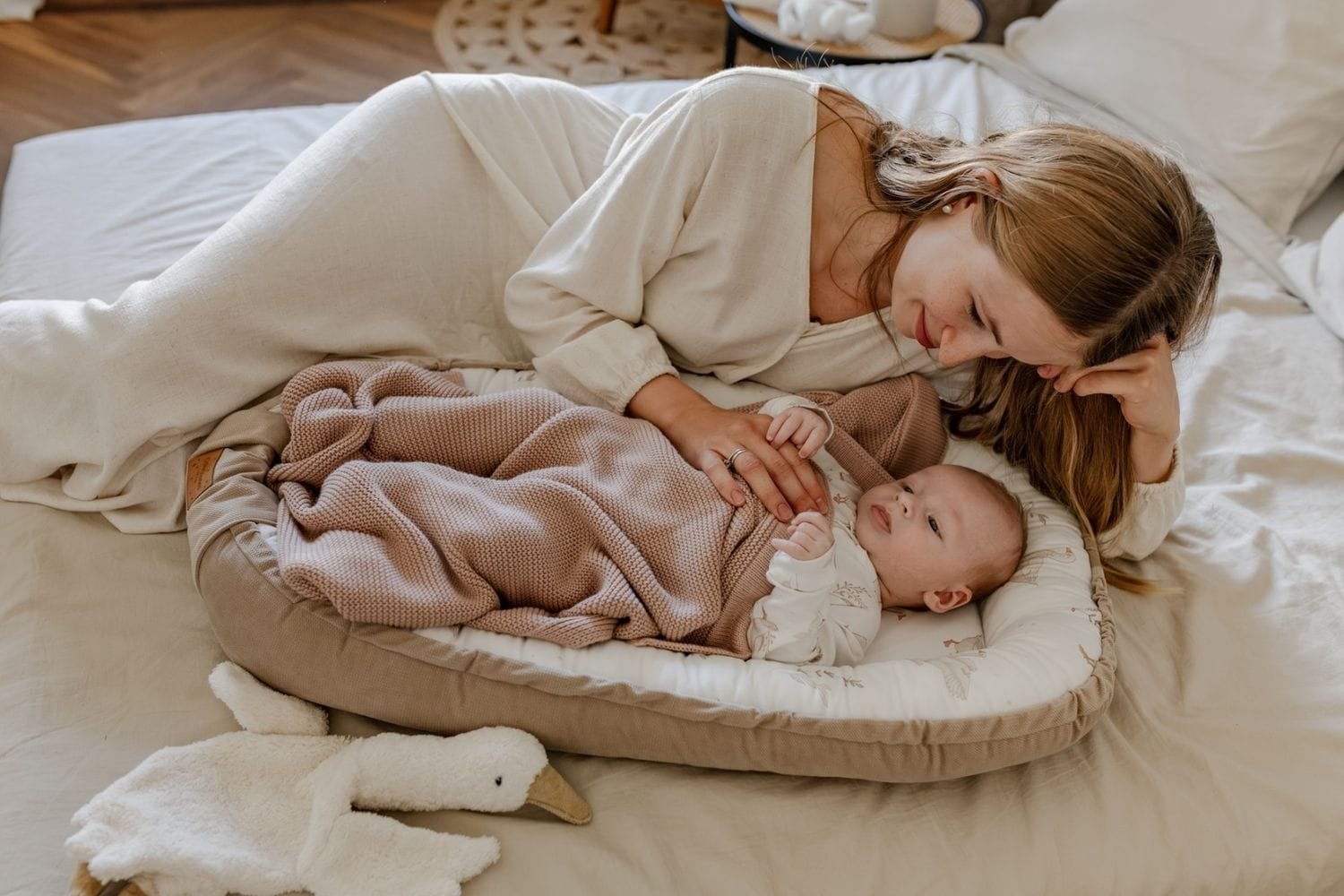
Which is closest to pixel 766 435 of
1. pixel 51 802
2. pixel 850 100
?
pixel 850 100

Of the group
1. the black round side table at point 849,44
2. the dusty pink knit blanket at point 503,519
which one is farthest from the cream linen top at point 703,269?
the black round side table at point 849,44

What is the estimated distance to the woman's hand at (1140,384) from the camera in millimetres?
1261

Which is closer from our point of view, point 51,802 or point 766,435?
point 51,802

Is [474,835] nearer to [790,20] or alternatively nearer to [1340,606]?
[1340,606]

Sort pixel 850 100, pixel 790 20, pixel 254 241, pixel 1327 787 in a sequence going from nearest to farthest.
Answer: pixel 1327 787
pixel 254 241
pixel 850 100
pixel 790 20

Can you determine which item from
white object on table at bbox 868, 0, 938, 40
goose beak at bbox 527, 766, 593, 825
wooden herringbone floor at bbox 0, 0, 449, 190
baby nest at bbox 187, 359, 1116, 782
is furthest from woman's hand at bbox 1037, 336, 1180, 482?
wooden herringbone floor at bbox 0, 0, 449, 190

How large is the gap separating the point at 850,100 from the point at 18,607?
1118 millimetres

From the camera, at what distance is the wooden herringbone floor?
2.84 metres

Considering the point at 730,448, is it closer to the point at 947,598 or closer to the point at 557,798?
the point at 947,598

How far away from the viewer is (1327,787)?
1185 millimetres

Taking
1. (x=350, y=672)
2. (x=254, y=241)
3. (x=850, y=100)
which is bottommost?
(x=350, y=672)

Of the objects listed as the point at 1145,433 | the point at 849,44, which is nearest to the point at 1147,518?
the point at 1145,433

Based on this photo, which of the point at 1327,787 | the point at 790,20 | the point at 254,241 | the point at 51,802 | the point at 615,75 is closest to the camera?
the point at 51,802

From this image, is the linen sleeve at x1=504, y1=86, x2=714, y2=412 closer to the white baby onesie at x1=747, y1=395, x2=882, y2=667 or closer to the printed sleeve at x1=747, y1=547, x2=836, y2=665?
the white baby onesie at x1=747, y1=395, x2=882, y2=667
